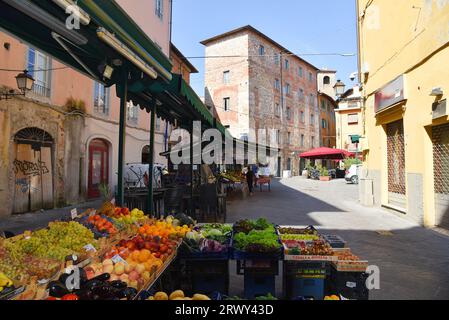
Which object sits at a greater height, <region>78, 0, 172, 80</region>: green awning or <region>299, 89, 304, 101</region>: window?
<region>299, 89, 304, 101</region>: window

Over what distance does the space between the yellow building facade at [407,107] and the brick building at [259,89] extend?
56.0ft

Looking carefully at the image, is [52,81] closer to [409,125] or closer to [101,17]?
[101,17]

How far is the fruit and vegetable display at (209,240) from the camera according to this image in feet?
12.4

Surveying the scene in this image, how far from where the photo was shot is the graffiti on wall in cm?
943

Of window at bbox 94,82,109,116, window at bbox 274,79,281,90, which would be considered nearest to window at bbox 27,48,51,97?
window at bbox 94,82,109,116

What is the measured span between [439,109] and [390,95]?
2642 millimetres

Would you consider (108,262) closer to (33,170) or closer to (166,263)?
(166,263)

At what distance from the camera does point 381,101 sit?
10.2m

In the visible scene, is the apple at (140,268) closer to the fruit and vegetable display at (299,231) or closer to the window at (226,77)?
the fruit and vegetable display at (299,231)

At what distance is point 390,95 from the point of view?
31.3 feet

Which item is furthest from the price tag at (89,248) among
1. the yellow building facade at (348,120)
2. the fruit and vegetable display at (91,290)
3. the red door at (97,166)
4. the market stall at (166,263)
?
the yellow building facade at (348,120)

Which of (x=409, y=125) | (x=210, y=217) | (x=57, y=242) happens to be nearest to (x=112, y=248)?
(x=57, y=242)

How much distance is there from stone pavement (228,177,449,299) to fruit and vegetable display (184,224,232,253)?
0.73 m

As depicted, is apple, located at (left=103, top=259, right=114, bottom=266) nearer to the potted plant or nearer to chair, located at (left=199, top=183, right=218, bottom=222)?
chair, located at (left=199, top=183, right=218, bottom=222)
